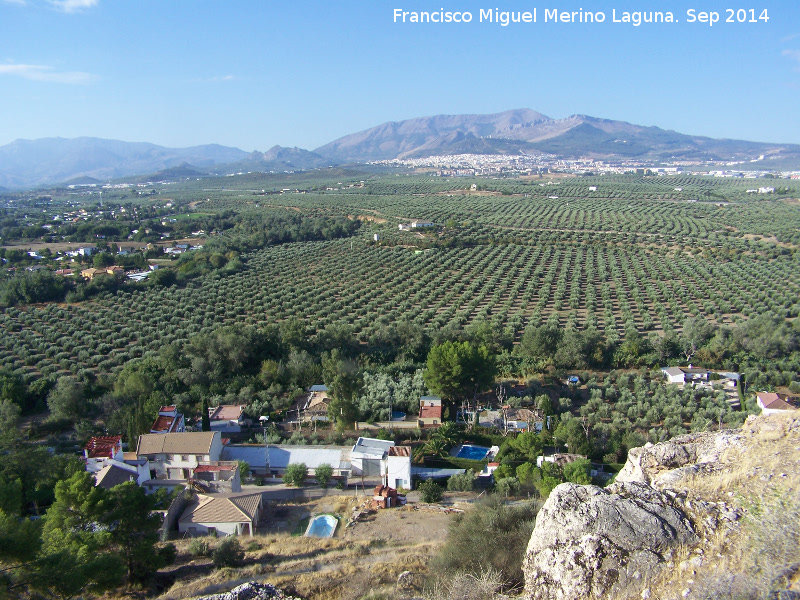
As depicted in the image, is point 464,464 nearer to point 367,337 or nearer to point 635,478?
point 635,478

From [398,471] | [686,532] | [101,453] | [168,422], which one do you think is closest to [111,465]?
[101,453]

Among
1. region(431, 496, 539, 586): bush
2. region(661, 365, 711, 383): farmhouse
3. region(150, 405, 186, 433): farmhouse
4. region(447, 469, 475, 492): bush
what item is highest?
region(431, 496, 539, 586): bush

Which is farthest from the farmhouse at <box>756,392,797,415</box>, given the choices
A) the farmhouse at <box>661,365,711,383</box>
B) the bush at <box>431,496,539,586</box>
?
the bush at <box>431,496,539,586</box>

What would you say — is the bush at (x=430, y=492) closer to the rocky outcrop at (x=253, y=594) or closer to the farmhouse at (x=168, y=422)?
the rocky outcrop at (x=253, y=594)

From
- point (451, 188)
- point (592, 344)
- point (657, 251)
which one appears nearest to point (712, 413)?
point (592, 344)

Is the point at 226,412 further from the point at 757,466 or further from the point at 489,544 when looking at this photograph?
the point at 757,466

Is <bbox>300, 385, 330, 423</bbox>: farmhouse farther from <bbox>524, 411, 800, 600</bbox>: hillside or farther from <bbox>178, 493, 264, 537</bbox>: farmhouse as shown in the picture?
<bbox>524, 411, 800, 600</bbox>: hillside

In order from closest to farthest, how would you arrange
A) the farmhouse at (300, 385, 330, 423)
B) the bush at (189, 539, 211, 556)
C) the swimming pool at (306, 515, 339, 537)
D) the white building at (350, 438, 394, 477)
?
the bush at (189, 539, 211, 556), the swimming pool at (306, 515, 339, 537), the white building at (350, 438, 394, 477), the farmhouse at (300, 385, 330, 423)
